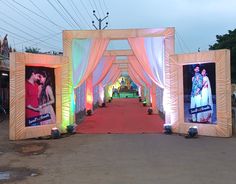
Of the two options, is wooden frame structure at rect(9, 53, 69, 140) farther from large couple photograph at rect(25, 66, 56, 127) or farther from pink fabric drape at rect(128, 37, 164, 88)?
pink fabric drape at rect(128, 37, 164, 88)

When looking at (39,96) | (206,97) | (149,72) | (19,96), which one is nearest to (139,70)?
(149,72)

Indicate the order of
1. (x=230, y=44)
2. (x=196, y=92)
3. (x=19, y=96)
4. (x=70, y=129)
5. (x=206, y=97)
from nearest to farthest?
(x=19, y=96) → (x=206, y=97) → (x=196, y=92) → (x=70, y=129) → (x=230, y=44)

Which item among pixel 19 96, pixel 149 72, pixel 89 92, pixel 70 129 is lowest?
pixel 70 129

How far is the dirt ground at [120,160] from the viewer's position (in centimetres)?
728

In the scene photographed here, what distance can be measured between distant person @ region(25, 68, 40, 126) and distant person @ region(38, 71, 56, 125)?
199mm

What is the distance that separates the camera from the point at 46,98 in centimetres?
1395

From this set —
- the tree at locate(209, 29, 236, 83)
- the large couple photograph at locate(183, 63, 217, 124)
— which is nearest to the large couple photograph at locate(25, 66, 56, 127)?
the large couple photograph at locate(183, 63, 217, 124)

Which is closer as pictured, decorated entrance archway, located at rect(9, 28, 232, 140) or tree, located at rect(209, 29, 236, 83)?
decorated entrance archway, located at rect(9, 28, 232, 140)

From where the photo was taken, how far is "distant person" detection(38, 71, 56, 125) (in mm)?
13727

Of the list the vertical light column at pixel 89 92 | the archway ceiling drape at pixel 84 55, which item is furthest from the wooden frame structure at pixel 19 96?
the vertical light column at pixel 89 92

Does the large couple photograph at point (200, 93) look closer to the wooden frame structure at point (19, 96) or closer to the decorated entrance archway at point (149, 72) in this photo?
the decorated entrance archway at point (149, 72)

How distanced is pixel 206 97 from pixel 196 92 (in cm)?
46

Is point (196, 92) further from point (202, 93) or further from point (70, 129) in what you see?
point (70, 129)

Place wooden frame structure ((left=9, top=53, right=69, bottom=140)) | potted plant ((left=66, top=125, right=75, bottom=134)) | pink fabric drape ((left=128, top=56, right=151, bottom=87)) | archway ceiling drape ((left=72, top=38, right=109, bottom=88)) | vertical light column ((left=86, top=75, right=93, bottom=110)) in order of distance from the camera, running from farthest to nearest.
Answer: vertical light column ((left=86, top=75, right=93, bottom=110)), pink fabric drape ((left=128, top=56, right=151, bottom=87)), archway ceiling drape ((left=72, top=38, right=109, bottom=88)), potted plant ((left=66, top=125, right=75, bottom=134)), wooden frame structure ((left=9, top=53, right=69, bottom=140))
